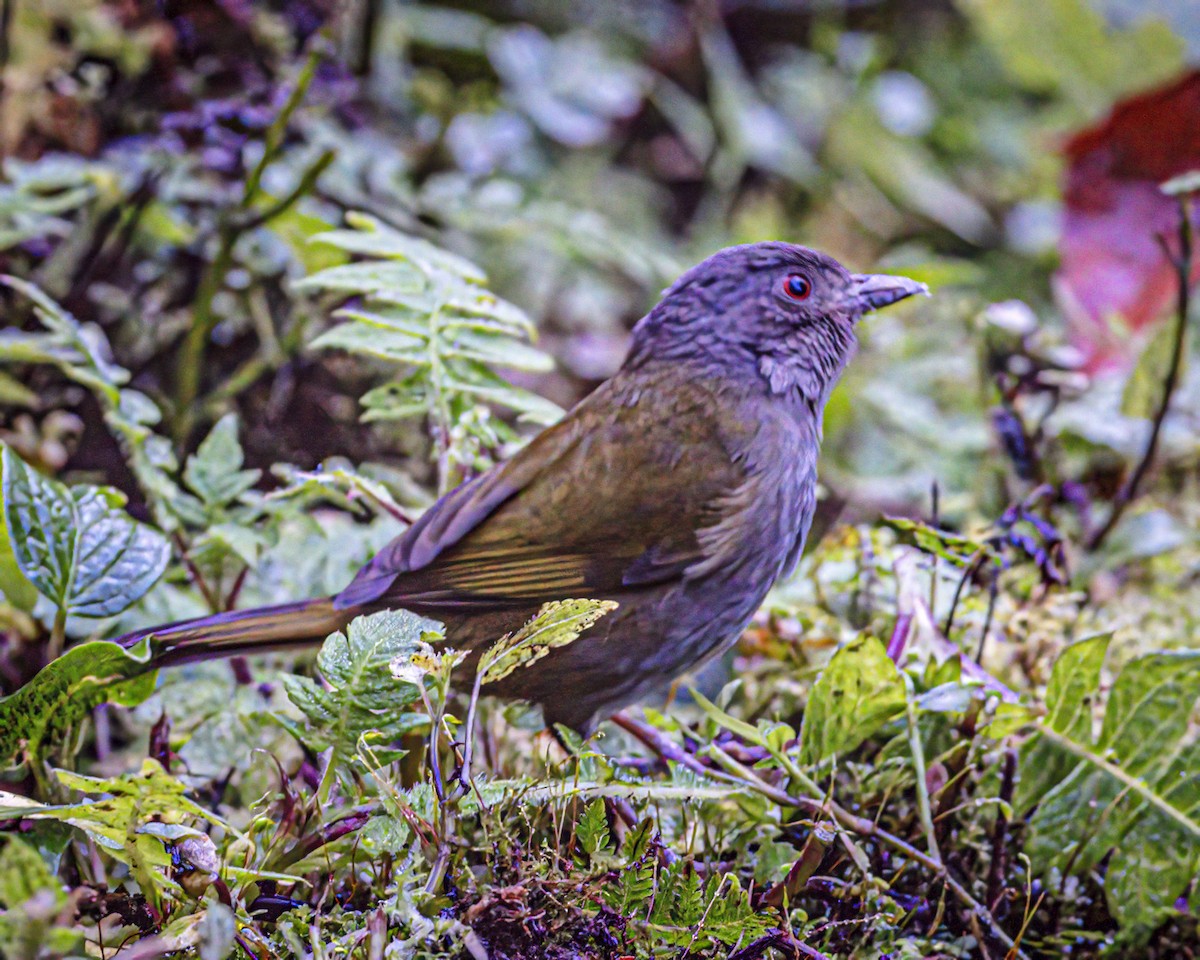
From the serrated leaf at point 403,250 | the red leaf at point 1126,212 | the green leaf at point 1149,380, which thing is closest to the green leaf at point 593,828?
the serrated leaf at point 403,250

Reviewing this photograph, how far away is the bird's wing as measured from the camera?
1.70 metres

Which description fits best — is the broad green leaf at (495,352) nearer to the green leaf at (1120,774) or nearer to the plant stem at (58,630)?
the plant stem at (58,630)

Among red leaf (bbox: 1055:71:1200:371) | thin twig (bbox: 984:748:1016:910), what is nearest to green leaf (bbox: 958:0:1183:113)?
red leaf (bbox: 1055:71:1200:371)

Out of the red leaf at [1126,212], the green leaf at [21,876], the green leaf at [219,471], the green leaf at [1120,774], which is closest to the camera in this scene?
the green leaf at [21,876]

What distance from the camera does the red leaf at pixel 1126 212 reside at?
3777 millimetres

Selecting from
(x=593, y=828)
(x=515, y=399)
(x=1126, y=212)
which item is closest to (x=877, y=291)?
(x=515, y=399)

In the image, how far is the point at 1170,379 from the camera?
2.53m

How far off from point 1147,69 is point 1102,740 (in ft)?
13.8

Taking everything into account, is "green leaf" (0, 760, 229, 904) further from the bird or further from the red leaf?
the red leaf

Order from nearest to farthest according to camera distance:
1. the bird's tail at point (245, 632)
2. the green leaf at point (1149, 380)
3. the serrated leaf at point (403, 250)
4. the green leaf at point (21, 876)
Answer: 1. the green leaf at point (21, 876)
2. the bird's tail at point (245, 632)
3. the serrated leaf at point (403, 250)
4. the green leaf at point (1149, 380)

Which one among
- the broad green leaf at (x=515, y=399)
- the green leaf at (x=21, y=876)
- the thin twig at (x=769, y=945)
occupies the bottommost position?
the thin twig at (x=769, y=945)

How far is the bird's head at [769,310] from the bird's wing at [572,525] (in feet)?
0.82

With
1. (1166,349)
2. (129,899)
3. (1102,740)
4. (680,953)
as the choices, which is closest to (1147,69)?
(1166,349)

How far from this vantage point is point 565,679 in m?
1.74
